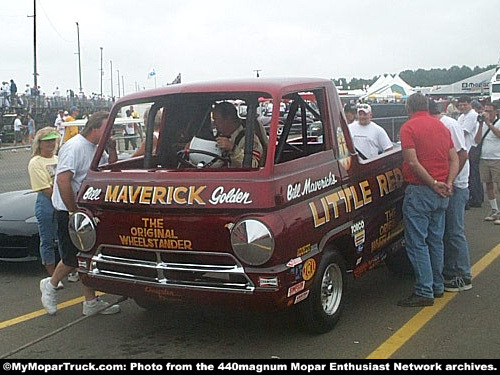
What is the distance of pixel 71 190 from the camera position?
5574 mm

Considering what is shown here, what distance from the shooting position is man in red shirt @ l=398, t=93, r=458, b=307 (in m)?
5.57

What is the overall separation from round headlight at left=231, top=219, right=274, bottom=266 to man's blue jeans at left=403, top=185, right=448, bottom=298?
6.29 feet

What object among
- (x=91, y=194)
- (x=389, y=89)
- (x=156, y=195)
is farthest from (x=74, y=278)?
(x=389, y=89)

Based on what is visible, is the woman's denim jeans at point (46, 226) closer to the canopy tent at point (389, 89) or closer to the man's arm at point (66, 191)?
the man's arm at point (66, 191)

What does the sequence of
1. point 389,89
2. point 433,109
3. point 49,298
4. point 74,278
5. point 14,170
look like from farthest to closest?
point 389,89 → point 14,170 → point 74,278 → point 433,109 → point 49,298

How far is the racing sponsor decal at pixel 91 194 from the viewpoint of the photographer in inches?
193

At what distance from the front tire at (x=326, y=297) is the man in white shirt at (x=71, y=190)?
1906 millimetres

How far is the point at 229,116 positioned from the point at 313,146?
0.81 meters

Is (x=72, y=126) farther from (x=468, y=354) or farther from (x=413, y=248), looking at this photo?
(x=468, y=354)

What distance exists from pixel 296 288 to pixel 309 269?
0.67 ft

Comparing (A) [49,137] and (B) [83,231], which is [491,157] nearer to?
(A) [49,137]

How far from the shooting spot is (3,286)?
692 cm

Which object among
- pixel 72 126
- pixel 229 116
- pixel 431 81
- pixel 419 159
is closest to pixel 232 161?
pixel 229 116

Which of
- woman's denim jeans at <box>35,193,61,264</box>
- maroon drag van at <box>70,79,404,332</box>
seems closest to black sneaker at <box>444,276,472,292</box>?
maroon drag van at <box>70,79,404,332</box>
